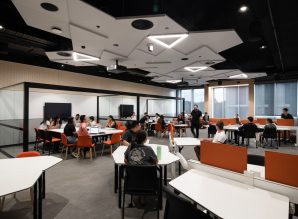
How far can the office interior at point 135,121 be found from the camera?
5.87 ft

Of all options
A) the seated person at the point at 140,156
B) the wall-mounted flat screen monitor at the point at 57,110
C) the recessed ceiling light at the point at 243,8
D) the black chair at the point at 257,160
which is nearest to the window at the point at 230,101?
the recessed ceiling light at the point at 243,8

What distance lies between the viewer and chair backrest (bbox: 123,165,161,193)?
7.53 ft

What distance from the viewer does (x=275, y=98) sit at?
10.8 meters

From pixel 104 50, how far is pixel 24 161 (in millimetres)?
3855

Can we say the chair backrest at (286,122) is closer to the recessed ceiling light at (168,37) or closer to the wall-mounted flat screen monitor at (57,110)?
the recessed ceiling light at (168,37)

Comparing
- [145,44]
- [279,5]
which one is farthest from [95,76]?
[279,5]

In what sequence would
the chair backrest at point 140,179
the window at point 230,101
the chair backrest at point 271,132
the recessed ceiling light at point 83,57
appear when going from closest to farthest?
the chair backrest at point 140,179
the recessed ceiling light at point 83,57
the chair backrest at point 271,132
the window at point 230,101

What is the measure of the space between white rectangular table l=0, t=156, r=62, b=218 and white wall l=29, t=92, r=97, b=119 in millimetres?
5953

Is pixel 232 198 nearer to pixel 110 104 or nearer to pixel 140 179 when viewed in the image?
pixel 140 179

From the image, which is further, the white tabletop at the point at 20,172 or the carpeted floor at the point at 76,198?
the carpeted floor at the point at 76,198

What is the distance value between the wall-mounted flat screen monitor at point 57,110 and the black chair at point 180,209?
8.11 metres

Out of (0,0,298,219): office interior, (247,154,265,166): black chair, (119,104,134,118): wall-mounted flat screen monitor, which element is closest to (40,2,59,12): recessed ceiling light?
(0,0,298,219): office interior

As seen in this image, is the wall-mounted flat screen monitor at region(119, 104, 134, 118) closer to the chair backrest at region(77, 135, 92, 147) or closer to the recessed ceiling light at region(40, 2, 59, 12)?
the chair backrest at region(77, 135, 92, 147)

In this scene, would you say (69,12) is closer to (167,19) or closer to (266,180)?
(167,19)
